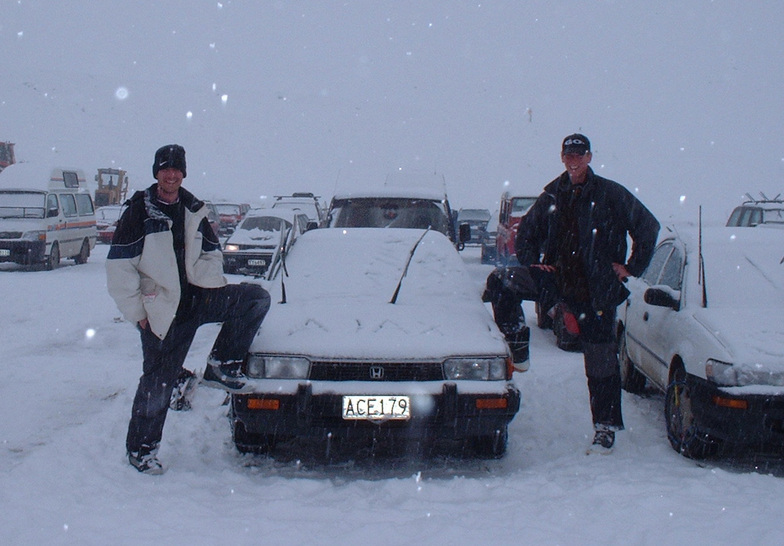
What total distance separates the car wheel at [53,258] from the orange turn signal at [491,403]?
1535 cm

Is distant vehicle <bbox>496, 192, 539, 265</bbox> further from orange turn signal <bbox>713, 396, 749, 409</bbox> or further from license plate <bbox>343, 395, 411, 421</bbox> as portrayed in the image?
license plate <bbox>343, 395, 411, 421</bbox>

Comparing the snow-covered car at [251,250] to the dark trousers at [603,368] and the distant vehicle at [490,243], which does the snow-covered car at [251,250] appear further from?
the dark trousers at [603,368]

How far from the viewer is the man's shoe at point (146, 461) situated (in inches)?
157

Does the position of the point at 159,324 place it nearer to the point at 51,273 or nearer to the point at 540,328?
the point at 540,328

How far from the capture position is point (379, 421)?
12.9 ft

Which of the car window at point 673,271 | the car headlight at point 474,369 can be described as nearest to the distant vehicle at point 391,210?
the car window at point 673,271

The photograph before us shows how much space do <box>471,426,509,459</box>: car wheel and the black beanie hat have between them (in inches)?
93.1

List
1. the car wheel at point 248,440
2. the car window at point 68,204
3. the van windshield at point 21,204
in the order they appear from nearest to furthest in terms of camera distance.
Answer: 1. the car wheel at point 248,440
2. the van windshield at point 21,204
3. the car window at point 68,204

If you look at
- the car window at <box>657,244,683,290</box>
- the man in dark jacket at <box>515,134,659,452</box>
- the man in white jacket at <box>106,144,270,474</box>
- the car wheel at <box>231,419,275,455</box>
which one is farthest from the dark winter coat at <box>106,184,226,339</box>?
the car window at <box>657,244,683,290</box>

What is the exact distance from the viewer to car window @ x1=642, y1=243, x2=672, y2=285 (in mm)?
5871

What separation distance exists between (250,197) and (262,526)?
187 ft

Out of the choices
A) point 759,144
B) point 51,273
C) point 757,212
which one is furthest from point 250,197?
point 757,212

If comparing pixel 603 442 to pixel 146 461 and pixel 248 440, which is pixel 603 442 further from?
pixel 146 461

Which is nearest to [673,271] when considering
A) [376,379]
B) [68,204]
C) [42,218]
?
[376,379]
